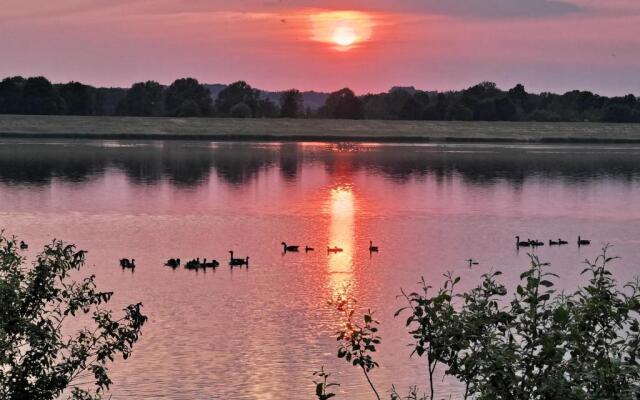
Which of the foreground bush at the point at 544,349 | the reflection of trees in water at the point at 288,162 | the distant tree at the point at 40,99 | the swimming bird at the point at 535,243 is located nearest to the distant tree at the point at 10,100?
the distant tree at the point at 40,99

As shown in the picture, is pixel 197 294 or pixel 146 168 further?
pixel 146 168

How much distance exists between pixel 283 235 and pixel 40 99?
483ft

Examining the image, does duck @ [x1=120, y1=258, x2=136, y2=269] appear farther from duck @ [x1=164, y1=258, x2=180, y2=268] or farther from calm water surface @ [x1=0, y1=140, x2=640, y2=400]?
duck @ [x1=164, y1=258, x2=180, y2=268]

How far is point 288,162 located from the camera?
132m

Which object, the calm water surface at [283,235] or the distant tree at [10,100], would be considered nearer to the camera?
the calm water surface at [283,235]

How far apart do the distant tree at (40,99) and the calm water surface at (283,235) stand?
58.5m

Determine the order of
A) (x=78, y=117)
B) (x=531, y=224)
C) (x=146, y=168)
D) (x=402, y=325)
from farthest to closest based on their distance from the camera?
(x=78, y=117) → (x=146, y=168) → (x=531, y=224) → (x=402, y=325)

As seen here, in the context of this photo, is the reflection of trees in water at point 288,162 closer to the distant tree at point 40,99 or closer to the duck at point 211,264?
the distant tree at point 40,99

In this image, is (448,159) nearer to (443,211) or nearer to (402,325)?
(443,211)

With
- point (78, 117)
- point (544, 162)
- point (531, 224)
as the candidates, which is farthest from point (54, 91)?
point (531, 224)

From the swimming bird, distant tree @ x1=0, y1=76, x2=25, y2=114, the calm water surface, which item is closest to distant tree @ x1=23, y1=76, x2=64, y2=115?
distant tree @ x1=0, y1=76, x2=25, y2=114

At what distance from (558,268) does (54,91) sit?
16748 centimetres

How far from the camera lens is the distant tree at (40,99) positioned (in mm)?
194000

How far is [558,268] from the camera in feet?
147
